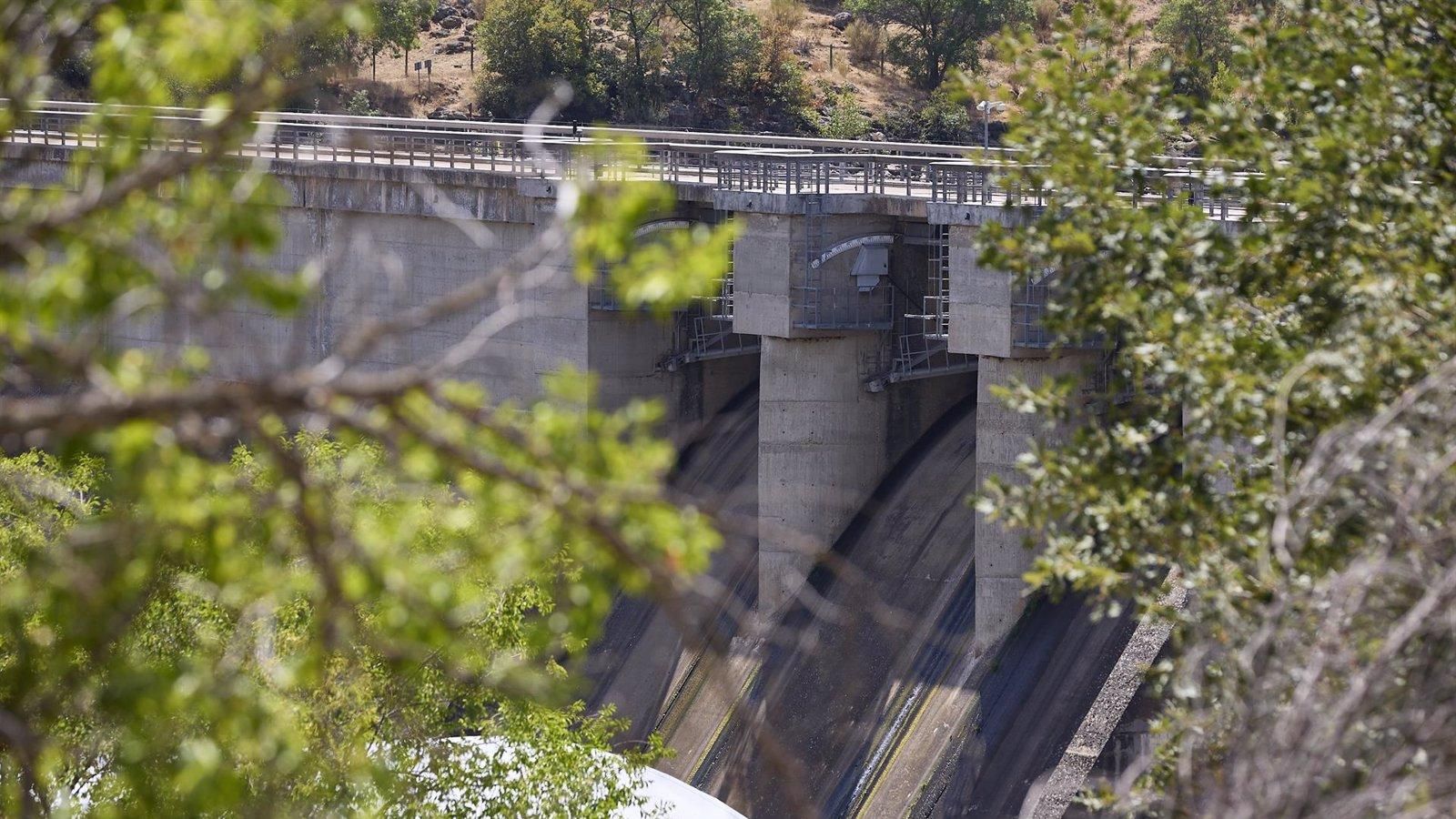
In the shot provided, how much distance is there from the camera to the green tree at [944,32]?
65125 millimetres

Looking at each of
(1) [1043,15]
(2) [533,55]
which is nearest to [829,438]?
(2) [533,55]

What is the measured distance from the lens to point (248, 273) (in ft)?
14.8

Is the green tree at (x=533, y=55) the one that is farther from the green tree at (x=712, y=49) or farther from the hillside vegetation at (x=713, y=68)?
the green tree at (x=712, y=49)

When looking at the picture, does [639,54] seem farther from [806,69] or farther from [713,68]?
[806,69]

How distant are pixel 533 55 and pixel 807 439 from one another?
3883 cm

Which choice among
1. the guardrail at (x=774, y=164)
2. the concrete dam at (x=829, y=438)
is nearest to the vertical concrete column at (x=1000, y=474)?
the concrete dam at (x=829, y=438)

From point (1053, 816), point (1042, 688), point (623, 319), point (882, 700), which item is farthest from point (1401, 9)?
point (623, 319)

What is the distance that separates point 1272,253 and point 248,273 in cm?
586

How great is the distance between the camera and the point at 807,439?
27172 millimetres

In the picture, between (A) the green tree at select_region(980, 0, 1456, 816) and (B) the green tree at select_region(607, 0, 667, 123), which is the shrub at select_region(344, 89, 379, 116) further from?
(A) the green tree at select_region(980, 0, 1456, 816)

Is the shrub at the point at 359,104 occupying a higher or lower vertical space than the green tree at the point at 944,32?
lower

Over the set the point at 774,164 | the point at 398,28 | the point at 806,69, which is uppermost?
the point at 398,28

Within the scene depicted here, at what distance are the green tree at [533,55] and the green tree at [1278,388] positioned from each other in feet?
178

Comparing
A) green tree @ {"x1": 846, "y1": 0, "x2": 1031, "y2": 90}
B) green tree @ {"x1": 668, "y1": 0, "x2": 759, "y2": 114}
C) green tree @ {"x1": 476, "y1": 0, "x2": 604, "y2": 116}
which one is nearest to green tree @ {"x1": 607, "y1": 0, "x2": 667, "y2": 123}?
green tree @ {"x1": 668, "y1": 0, "x2": 759, "y2": 114}
